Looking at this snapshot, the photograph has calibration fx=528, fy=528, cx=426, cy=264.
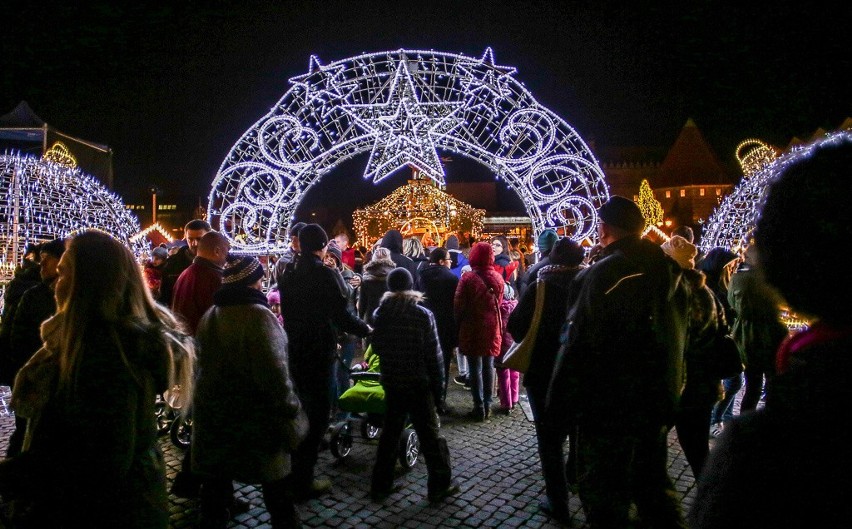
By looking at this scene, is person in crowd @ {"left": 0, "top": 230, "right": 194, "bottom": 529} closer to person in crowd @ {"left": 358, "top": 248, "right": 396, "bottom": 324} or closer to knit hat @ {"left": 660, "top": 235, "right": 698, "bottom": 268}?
knit hat @ {"left": 660, "top": 235, "right": 698, "bottom": 268}

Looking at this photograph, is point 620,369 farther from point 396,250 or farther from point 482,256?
point 396,250

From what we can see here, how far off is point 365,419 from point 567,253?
8.68 ft

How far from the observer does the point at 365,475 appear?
15.7 ft

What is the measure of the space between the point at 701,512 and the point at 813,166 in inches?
26.1

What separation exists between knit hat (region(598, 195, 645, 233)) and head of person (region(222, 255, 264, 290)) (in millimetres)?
2212

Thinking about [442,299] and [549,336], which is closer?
[549,336]

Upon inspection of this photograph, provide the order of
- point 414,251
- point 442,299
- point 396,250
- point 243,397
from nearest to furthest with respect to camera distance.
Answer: point 243,397, point 442,299, point 396,250, point 414,251

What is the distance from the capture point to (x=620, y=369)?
9.66 feet

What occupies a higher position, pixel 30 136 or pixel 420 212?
pixel 30 136

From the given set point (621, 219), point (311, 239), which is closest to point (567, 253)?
point (621, 219)

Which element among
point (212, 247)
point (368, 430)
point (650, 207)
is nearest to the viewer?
point (212, 247)

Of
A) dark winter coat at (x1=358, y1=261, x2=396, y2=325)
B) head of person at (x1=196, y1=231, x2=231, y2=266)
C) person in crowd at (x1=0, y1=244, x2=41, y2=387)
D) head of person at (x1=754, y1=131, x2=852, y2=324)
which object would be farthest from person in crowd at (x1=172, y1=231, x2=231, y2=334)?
head of person at (x1=754, y1=131, x2=852, y2=324)

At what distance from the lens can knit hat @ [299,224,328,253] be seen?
14.7 ft

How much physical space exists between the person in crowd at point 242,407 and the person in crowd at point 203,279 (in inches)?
53.9
